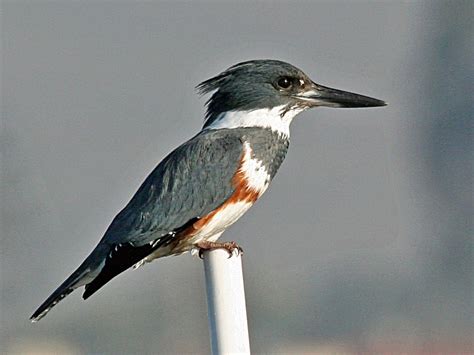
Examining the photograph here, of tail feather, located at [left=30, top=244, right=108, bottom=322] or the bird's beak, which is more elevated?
the bird's beak

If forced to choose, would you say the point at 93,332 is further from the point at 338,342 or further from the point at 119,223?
the point at 119,223

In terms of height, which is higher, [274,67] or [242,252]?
[274,67]

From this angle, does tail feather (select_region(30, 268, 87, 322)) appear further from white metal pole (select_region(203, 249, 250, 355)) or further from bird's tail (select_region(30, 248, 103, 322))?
white metal pole (select_region(203, 249, 250, 355))

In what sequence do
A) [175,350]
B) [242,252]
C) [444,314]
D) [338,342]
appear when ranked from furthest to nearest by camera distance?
[444,314] → [175,350] → [338,342] → [242,252]

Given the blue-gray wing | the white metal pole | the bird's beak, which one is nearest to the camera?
the white metal pole

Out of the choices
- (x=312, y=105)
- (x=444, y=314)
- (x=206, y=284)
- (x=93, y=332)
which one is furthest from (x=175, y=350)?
(x=444, y=314)

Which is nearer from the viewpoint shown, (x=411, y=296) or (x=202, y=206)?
(x=202, y=206)

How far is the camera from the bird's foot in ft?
17.2

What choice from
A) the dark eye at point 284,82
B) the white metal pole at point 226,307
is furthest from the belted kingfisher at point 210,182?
the white metal pole at point 226,307

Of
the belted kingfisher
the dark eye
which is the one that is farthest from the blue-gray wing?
the dark eye

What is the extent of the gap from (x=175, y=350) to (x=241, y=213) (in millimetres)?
10793

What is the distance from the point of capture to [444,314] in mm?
29812

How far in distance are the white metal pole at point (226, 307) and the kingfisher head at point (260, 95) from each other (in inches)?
44.0

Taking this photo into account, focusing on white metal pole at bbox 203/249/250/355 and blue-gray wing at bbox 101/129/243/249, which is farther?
blue-gray wing at bbox 101/129/243/249
